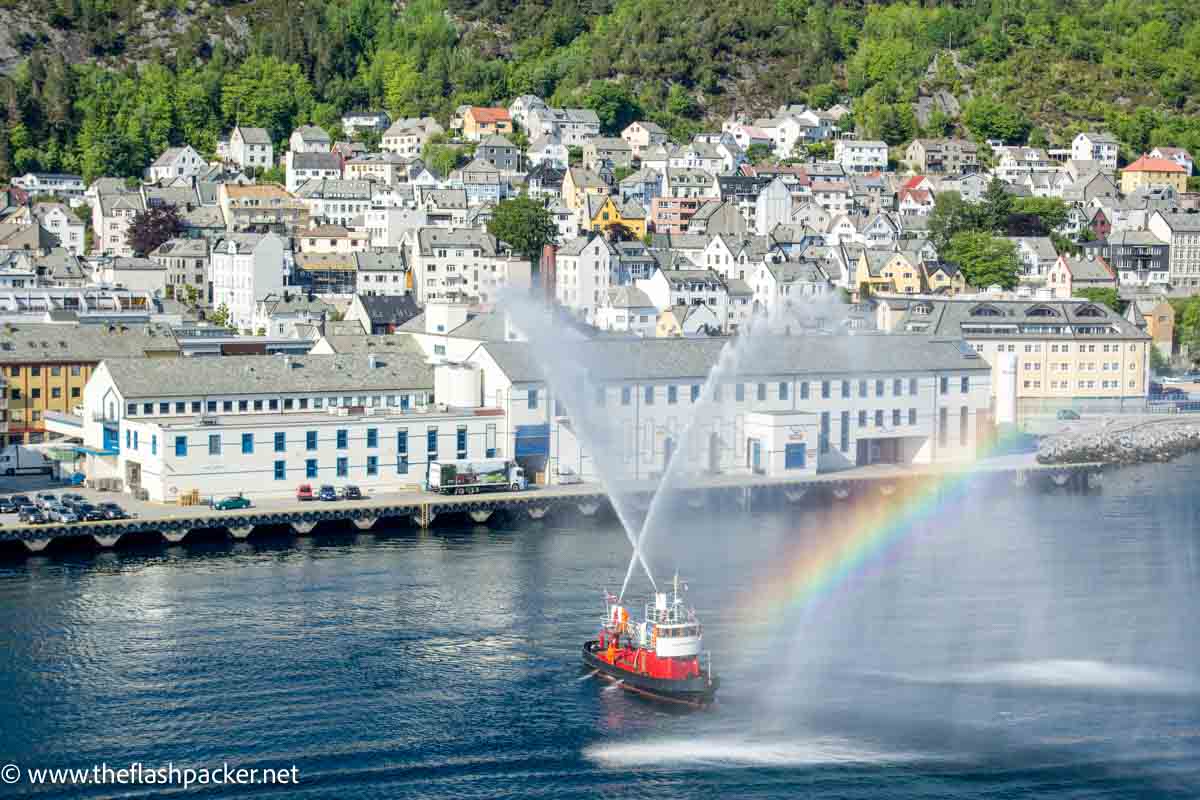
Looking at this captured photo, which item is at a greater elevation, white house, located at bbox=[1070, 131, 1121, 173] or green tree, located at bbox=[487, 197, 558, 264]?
white house, located at bbox=[1070, 131, 1121, 173]

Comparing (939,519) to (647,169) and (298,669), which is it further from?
(647,169)

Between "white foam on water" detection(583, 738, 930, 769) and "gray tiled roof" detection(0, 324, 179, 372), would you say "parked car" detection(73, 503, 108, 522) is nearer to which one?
"gray tiled roof" detection(0, 324, 179, 372)

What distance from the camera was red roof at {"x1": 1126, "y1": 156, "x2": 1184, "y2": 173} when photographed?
586ft

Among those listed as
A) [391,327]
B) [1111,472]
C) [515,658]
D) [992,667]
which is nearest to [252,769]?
[515,658]

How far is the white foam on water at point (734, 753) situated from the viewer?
41000 millimetres

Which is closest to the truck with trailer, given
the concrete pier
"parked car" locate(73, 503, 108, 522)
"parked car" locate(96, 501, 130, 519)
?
the concrete pier

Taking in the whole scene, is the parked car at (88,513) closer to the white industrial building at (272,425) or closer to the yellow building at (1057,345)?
the white industrial building at (272,425)

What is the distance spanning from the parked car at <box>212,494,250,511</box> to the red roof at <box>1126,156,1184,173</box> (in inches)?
5116

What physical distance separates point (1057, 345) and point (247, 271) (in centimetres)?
5629

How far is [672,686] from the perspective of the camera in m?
45.1

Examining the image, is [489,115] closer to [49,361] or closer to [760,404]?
[49,361]

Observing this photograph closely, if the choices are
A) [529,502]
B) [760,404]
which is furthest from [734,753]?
[760,404]

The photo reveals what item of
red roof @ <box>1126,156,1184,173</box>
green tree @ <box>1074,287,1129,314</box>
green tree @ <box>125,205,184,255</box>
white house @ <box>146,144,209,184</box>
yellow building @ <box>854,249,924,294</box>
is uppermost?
red roof @ <box>1126,156,1184,173</box>

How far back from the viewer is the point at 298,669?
157ft
